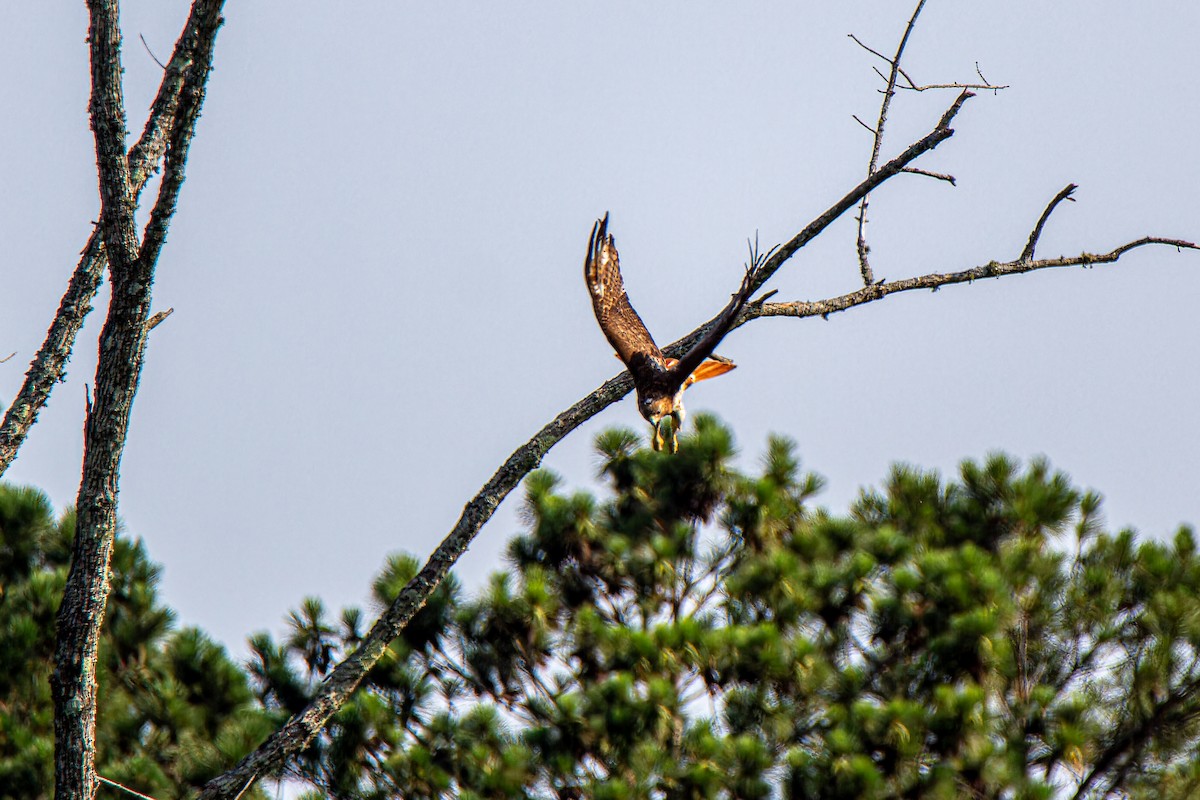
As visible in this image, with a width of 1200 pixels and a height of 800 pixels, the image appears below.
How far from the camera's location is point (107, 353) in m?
3.91

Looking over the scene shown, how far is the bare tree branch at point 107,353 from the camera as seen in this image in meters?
3.88

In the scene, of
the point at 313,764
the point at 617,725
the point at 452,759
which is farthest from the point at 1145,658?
the point at 313,764

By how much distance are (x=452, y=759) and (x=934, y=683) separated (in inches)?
137

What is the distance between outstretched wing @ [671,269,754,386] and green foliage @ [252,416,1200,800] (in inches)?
137

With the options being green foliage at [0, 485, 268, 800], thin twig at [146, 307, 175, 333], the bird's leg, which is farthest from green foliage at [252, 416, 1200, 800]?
thin twig at [146, 307, 175, 333]

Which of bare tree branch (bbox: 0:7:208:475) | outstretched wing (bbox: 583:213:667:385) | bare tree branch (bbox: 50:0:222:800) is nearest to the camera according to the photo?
bare tree branch (bbox: 50:0:222:800)

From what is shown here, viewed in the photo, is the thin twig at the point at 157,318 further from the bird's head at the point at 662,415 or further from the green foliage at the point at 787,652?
the green foliage at the point at 787,652

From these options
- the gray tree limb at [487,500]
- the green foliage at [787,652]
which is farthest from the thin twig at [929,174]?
the green foliage at [787,652]

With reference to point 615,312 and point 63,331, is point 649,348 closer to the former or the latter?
point 615,312

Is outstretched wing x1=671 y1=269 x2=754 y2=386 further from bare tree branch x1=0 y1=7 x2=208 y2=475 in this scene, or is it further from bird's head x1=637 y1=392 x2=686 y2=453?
bare tree branch x1=0 y1=7 x2=208 y2=475

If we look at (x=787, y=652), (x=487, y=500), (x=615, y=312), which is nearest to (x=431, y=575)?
(x=487, y=500)

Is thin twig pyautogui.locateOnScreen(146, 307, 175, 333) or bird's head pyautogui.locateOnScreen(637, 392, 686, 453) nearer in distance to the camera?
thin twig pyautogui.locateOnScreen(146, 307, 175, 333)

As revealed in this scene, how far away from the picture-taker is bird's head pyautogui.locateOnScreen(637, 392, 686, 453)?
18.3ft

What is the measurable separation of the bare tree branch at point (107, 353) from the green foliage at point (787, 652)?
461 cm
